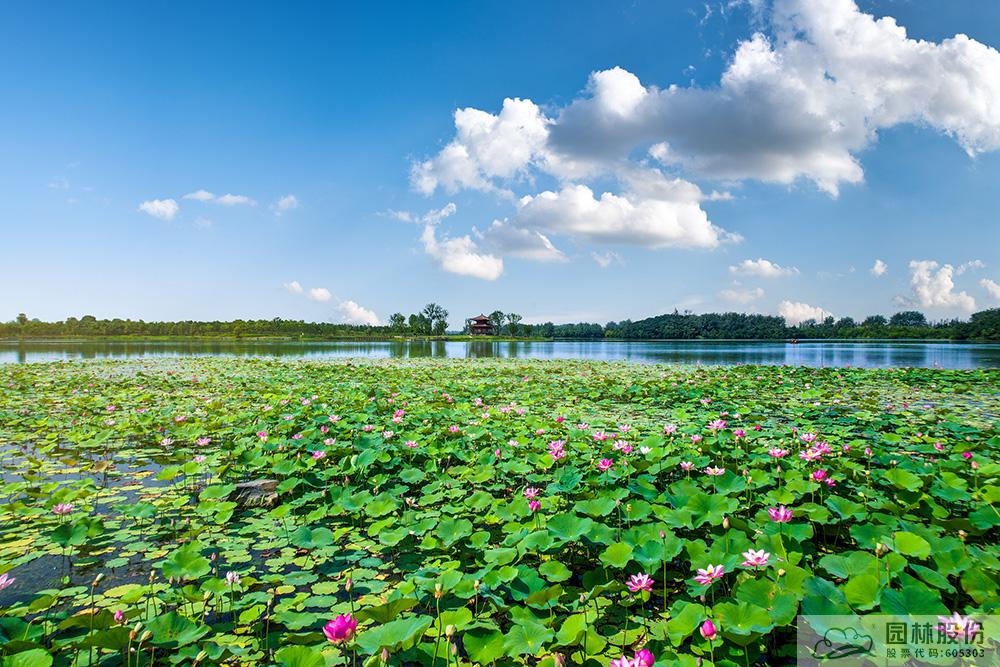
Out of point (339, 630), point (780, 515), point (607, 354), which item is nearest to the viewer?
point (339, 630)

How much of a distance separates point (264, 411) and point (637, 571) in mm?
5178

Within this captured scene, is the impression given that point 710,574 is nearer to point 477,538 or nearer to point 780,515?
point 780,515

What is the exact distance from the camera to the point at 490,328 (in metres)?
86.3

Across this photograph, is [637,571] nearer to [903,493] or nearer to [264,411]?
[903,493]

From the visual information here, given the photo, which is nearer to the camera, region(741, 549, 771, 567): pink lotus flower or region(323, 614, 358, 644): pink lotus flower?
region(323, 614, 358, 644): pink lotus flower

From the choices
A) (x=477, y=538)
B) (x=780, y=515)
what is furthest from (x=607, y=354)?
(x=477, y=538)

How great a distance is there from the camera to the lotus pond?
5.33ft

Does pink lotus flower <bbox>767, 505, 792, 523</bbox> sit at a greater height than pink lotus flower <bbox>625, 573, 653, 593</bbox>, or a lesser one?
greater

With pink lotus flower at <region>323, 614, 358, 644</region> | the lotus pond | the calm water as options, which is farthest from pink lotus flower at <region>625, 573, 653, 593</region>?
the calm water

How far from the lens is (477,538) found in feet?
7.73

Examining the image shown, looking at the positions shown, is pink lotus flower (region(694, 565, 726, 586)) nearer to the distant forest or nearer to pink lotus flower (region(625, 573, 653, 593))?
pink lotus flower (region(625, 573, 653, 593))

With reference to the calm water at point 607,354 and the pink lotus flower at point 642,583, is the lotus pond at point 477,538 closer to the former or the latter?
the pink lotus flower at point 642,583

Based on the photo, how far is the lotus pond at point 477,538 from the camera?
5.33 feet

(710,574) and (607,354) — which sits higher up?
(710,574)
